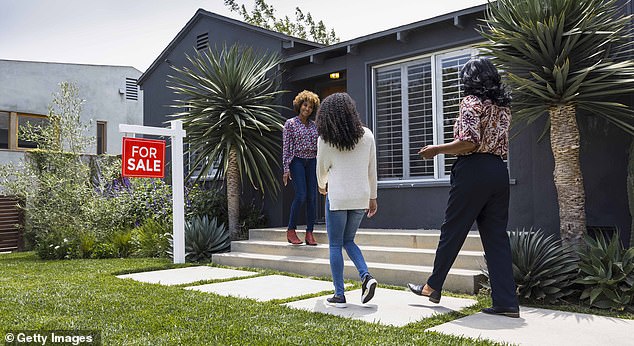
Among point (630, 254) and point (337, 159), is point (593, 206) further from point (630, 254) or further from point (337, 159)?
point (337, 159)


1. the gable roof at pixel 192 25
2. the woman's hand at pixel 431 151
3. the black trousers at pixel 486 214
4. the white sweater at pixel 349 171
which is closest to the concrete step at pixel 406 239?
the black trousers at pixel 486 214

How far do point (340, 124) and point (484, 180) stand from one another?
1.06 meters

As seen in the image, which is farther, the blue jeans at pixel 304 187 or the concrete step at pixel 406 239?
the blue jeans at pixel 304 187

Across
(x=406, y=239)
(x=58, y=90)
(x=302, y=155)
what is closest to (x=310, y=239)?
(x=302, y=155)

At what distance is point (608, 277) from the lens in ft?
12.0

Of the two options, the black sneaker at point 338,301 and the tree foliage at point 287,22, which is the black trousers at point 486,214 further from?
the tree foliage at point 287,22

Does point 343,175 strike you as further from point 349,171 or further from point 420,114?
point 420,114

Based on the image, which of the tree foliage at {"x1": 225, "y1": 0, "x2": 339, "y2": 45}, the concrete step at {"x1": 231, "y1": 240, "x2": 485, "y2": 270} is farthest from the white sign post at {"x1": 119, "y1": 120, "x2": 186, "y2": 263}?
the tree foliage at {"x1": 225, "y1": 0, "x2": 339, "y2": 45}

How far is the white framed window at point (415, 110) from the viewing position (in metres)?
6.47

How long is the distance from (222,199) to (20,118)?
9860 millimetres

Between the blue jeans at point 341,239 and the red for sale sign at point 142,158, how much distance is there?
3.66 m

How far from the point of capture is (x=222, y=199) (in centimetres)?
803

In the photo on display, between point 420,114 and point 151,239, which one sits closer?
point 420,114

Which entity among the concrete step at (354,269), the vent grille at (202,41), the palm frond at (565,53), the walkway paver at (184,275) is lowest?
the walkway paver at (184,275)
